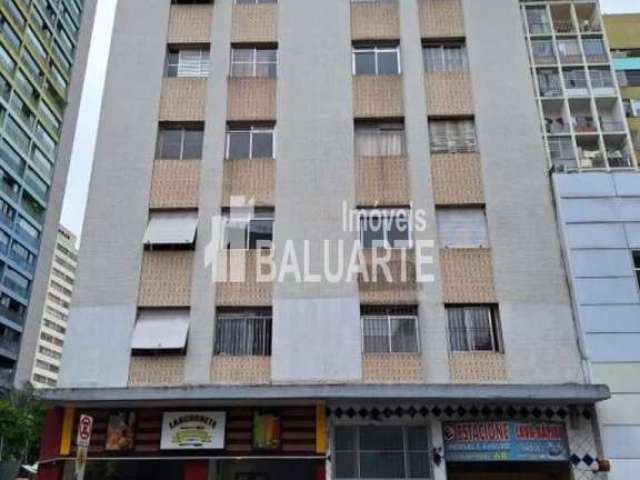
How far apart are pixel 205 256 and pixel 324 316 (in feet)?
10.6

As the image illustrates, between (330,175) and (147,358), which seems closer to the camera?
(147,358)

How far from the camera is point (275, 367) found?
12.6 m

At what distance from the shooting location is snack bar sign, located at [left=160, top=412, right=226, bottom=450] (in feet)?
39.2

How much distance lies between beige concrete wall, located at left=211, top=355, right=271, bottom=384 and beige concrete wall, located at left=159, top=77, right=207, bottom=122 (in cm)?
652

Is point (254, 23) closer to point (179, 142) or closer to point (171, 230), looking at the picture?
point (179, 142)

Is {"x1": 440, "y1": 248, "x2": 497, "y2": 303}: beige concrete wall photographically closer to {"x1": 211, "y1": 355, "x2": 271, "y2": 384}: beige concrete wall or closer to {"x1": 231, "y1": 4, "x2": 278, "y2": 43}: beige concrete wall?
{"x1": 211, "y1": 355, "x2": 271, "y2": 384}: beige concrete wall

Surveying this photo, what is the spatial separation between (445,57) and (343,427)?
1028 centimetres

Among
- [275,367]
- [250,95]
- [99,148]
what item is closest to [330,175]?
[250,95]

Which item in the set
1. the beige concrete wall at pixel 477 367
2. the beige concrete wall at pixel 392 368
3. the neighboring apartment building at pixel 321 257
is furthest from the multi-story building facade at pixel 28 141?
the beige concrete wall at pixel 477 367

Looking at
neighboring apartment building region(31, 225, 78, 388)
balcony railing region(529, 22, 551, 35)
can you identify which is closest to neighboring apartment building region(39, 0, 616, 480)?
balcony railing region(529, 22, 551, 35)

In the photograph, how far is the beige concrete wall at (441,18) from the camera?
15945 mm

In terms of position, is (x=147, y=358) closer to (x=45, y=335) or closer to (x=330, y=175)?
(x=330, y=175)

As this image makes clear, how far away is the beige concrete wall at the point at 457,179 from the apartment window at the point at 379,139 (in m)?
1.03

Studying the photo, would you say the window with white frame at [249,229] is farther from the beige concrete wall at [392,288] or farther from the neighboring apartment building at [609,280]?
the neighboring apartment building at [609,280]
